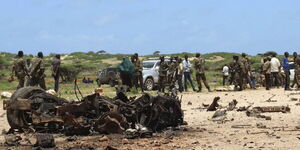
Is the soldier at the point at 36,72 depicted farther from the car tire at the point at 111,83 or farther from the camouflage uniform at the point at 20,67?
the car tire at the point at 111,83

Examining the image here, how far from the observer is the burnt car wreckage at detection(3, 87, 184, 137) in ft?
34.6

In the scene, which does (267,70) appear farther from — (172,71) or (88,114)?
(88,114)

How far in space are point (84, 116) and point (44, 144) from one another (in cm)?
175

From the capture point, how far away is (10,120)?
36.8 feet

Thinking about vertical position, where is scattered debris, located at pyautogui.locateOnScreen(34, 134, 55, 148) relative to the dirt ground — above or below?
above

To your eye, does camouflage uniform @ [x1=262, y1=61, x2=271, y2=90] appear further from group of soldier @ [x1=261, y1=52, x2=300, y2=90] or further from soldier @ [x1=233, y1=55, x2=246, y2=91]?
soldier @ [x1=233, y1=55, x2=246, y2=91]

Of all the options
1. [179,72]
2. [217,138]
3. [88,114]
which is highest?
[179,72]

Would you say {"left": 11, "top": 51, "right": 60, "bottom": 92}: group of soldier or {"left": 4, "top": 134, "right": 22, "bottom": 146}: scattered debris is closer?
{"left": 4, "top": 134, "right": 22, "bottom": 146}: scattered debris

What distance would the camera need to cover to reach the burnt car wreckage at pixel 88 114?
10.6 metres

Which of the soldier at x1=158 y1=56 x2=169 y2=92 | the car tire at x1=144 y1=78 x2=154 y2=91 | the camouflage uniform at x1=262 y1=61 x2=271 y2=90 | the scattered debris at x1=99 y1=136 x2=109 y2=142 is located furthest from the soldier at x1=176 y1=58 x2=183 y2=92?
the scattered debris at x1=99 y1=136 x2=109 y2=142

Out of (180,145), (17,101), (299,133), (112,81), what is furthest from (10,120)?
(112,81)

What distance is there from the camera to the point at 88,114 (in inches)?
427

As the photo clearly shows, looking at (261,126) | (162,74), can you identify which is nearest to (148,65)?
(162,74)

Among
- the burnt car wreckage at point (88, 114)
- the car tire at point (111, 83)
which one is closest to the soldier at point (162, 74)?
the car tire at point (111, 83)
